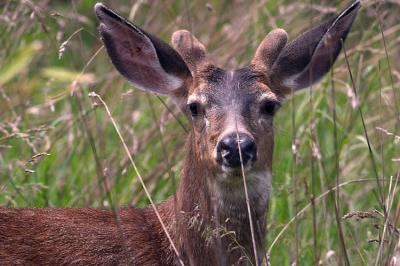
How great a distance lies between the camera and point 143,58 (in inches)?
254

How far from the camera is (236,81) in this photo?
6211mm

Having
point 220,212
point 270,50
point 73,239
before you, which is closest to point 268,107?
point 270,50

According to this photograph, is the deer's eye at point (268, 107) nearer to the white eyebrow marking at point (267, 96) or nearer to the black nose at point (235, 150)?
the white eyebrow marking at point (267, 96)

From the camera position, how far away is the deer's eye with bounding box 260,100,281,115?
6.14 m

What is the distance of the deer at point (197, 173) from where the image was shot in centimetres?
569

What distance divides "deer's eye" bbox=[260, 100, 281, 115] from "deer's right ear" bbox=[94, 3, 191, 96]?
453 millimetres

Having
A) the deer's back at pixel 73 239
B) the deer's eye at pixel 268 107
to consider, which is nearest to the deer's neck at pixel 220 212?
the deer's back at pixel 73 239

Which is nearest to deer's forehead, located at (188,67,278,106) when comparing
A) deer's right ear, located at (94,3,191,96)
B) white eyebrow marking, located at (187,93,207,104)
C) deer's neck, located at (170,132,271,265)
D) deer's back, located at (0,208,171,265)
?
white eyebrow marking, located at (187,93,207,104)

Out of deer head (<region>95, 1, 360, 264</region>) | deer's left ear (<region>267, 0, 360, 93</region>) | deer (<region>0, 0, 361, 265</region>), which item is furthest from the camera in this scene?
deer's left ear (<region>267, 0, 360, 93</region>)

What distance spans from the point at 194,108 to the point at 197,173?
337 millimetres

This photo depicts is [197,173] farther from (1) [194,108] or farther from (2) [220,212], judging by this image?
(1) [194,108]

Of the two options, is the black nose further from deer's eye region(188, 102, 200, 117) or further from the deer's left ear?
the deer's left ear

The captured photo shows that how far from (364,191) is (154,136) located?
1.30 meters

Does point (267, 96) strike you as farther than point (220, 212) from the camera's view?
Yes
